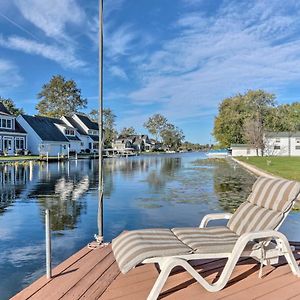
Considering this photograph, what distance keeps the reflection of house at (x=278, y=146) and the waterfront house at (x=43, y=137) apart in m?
29.2

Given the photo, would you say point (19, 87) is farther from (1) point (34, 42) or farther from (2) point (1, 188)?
(2) point (1, 188)

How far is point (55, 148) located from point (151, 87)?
17.5 m

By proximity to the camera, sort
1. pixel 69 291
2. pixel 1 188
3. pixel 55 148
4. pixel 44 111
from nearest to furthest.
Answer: pixel 69 291 → pixel 1 188 → pixel 55 148 → pixel 44 111

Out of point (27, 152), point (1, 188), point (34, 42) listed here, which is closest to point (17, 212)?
point (1, 188)

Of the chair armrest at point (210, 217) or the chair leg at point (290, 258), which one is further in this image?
the chair armrest at point (210, 217)

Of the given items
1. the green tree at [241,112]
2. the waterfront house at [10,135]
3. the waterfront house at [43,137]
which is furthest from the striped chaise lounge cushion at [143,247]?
the green tree at [241,112]

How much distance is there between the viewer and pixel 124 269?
2760 mm

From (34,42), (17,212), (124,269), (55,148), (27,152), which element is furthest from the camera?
(55,148)

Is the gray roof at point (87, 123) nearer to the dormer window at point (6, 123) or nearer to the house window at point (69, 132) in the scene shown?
the house window at point (69, 132)

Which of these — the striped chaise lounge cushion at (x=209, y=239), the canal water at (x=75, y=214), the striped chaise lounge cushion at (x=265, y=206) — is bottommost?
the canal water at (x=75, y=214)

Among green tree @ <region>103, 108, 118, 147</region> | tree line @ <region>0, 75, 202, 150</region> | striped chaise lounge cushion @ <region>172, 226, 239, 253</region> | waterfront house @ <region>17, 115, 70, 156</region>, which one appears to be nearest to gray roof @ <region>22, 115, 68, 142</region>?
waterfront house @ <region>17, 115, 70, 156</region>

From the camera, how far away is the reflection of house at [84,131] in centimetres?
5884

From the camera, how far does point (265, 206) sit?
3775 mm

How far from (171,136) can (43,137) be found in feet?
214
